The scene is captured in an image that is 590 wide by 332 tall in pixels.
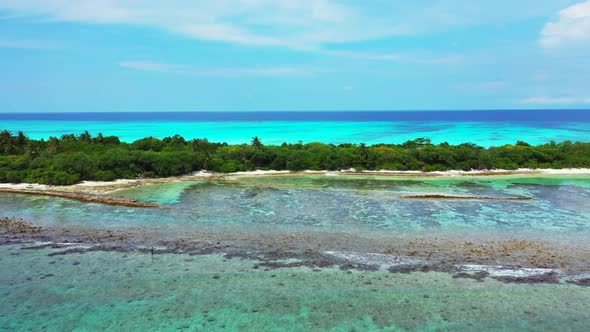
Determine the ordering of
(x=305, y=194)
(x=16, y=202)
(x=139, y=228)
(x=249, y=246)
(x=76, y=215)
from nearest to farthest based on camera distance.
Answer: (x=249, y=246) < (x=139, y=228) < (x=76, y=215) < (x=16, y=202) < (x=305, y=194)

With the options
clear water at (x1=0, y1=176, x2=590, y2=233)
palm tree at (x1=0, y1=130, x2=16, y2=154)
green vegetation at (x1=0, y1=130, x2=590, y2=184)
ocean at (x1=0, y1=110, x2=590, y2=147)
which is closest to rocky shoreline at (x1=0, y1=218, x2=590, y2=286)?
clear water at (x1=0, y1=176, x2=590, y2=233)

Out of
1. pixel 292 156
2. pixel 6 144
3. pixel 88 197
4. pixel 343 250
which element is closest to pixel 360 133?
pixel 292 156

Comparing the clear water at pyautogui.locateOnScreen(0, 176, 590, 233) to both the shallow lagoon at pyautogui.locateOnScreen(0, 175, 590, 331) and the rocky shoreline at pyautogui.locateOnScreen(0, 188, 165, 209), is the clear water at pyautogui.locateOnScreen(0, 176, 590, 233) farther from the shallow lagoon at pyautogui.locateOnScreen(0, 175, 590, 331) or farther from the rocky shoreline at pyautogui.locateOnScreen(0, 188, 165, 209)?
the rocky shoreline at pyautogui.locateOnScreen(0, 188, 165, 209)

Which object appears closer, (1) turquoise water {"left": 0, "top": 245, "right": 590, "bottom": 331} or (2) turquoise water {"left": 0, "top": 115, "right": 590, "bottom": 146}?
(1) turquoise water {"left": 0, "top": 245, "right": 590, "bottom": 331}

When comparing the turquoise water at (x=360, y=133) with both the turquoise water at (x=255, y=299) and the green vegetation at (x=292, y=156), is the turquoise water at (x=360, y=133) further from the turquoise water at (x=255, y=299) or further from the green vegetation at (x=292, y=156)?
the turquoise water at (x=255, y=299)

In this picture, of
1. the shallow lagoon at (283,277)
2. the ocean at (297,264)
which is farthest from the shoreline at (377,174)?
the shallow lagoon at (283,277)

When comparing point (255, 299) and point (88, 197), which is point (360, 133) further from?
point (255, 299)

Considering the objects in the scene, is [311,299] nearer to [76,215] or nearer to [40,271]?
[40,271]

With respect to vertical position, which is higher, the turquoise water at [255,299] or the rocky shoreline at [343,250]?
the rocky shoreline at [343,250]

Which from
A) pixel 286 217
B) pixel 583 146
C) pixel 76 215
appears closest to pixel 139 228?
pixel 76 215
